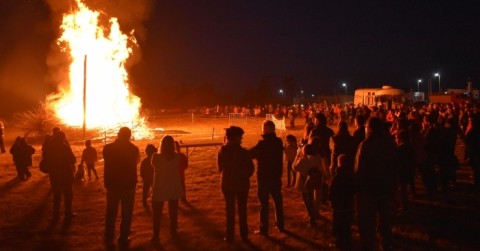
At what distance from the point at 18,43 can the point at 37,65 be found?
338 centimetres

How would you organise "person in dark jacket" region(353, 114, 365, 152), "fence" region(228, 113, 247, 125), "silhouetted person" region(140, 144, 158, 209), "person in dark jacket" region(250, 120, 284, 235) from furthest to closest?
1. "fence" region(228, 113, 247, 125)
2. "silhouetted person" region(140, 144, 158, 209)
3. "person in dark jacket" region(353, 114, 365, 152)
4. "person in dark jacket" region(250, 120, 284, 235)

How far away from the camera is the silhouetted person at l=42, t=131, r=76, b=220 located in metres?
7.77

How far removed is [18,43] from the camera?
52.9 meters

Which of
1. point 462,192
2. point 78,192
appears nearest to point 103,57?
point 78,192

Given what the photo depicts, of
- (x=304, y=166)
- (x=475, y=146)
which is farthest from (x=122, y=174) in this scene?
(x=475, y=146)

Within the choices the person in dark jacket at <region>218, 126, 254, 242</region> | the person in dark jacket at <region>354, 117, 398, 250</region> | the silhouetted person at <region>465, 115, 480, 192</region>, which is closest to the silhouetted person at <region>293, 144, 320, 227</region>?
the person in dark jacket at <region>218, 126, 254, 242</region>

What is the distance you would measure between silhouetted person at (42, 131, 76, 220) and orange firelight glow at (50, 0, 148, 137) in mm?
15877

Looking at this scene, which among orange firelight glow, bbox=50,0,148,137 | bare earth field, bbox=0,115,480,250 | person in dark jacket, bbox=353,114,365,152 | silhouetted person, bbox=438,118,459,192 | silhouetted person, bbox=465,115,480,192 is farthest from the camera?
orange firelight glow, bbox=50,0,148,137

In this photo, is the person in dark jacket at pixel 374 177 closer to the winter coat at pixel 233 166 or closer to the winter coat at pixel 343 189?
the winter coat at pixel 343 189

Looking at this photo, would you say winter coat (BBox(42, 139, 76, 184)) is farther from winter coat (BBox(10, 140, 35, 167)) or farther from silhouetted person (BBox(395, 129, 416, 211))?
silhouetted person (BBox(395, 129, 416, 211))

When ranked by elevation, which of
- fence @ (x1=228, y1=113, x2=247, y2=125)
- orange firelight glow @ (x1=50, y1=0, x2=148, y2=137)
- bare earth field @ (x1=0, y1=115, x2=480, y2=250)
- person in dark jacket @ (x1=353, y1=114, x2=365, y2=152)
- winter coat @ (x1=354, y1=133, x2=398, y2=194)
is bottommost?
bare earth field @ (x1=0, y1=115, x2=480, y2=250)

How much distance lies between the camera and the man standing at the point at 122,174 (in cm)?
645

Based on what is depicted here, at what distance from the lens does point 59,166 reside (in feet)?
25.4

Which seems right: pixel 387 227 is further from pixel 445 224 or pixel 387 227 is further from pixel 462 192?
pixel 462 192
